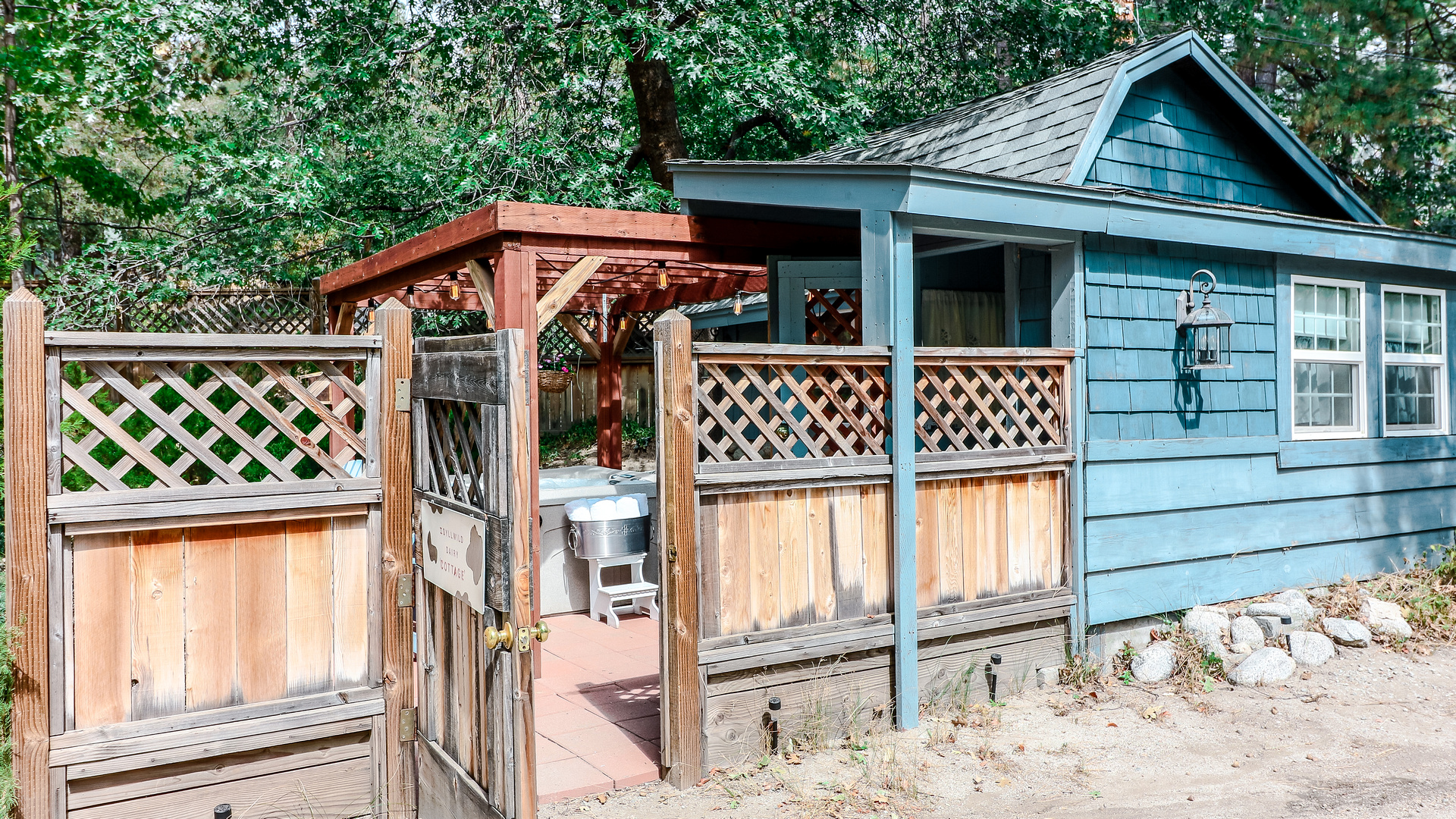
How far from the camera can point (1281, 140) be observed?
6840 millimetres

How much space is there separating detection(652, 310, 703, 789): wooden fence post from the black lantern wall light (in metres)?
3.35

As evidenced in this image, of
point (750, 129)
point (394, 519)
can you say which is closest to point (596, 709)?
point (394, 519)

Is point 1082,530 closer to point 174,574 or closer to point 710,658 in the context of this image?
point 710,658

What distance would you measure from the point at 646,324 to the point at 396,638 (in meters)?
11.3

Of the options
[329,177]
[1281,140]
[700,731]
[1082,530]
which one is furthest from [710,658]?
[329,177]

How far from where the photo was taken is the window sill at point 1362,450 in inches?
241

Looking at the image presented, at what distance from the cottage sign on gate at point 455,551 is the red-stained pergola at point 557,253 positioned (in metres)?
1.84

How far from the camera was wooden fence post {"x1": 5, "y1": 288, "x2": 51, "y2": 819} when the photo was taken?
2791 mm

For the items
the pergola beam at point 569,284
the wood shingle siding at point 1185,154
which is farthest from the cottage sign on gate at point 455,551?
the wood shingle siding at point 1185,154

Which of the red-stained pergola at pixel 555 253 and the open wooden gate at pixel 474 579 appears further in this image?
the red-stained pergola at pixel 555 253

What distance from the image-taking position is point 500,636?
2.67m

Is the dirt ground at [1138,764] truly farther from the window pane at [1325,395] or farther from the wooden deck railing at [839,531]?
the window pane at [1325,395]

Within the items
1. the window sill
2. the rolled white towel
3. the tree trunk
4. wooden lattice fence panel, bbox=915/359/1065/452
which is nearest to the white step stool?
the rolled white towel

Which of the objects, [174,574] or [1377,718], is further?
[1377,718]
